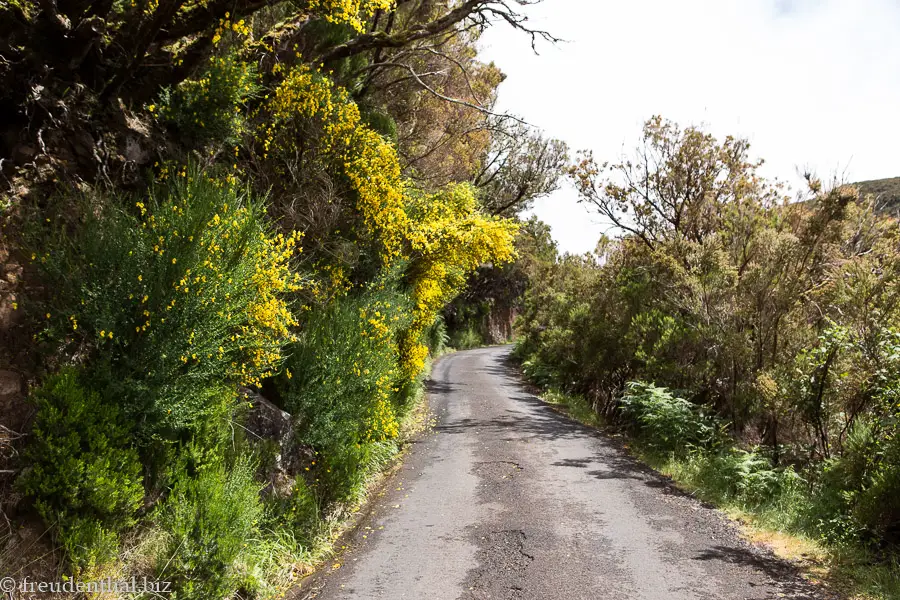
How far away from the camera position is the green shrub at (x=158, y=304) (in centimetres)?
453

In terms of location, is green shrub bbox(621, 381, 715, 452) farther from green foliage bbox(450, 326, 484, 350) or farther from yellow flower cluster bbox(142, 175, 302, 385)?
green foliage bbox(450, 326, 484, 350)

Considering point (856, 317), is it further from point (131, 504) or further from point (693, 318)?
point (131, 504)

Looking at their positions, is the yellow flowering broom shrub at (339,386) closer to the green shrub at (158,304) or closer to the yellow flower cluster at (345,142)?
the yellow flower cluster at (345,142)

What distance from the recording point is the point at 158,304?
182 inches

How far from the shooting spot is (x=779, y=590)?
5715 millimetres

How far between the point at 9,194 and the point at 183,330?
247 cm

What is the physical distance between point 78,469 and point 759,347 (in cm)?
1064

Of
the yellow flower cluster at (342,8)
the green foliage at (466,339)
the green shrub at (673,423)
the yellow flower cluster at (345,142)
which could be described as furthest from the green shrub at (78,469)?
the green foliage at (466,339)

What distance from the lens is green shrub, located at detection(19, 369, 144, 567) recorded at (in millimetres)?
3961

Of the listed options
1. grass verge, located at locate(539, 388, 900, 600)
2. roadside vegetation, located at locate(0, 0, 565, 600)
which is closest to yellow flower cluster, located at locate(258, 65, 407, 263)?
roadside vegetation, located at locate(0, 0, 565, 600)

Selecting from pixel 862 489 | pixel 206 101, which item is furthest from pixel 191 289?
pixel 862 489

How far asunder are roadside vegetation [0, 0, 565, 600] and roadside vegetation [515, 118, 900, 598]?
5.54 m
